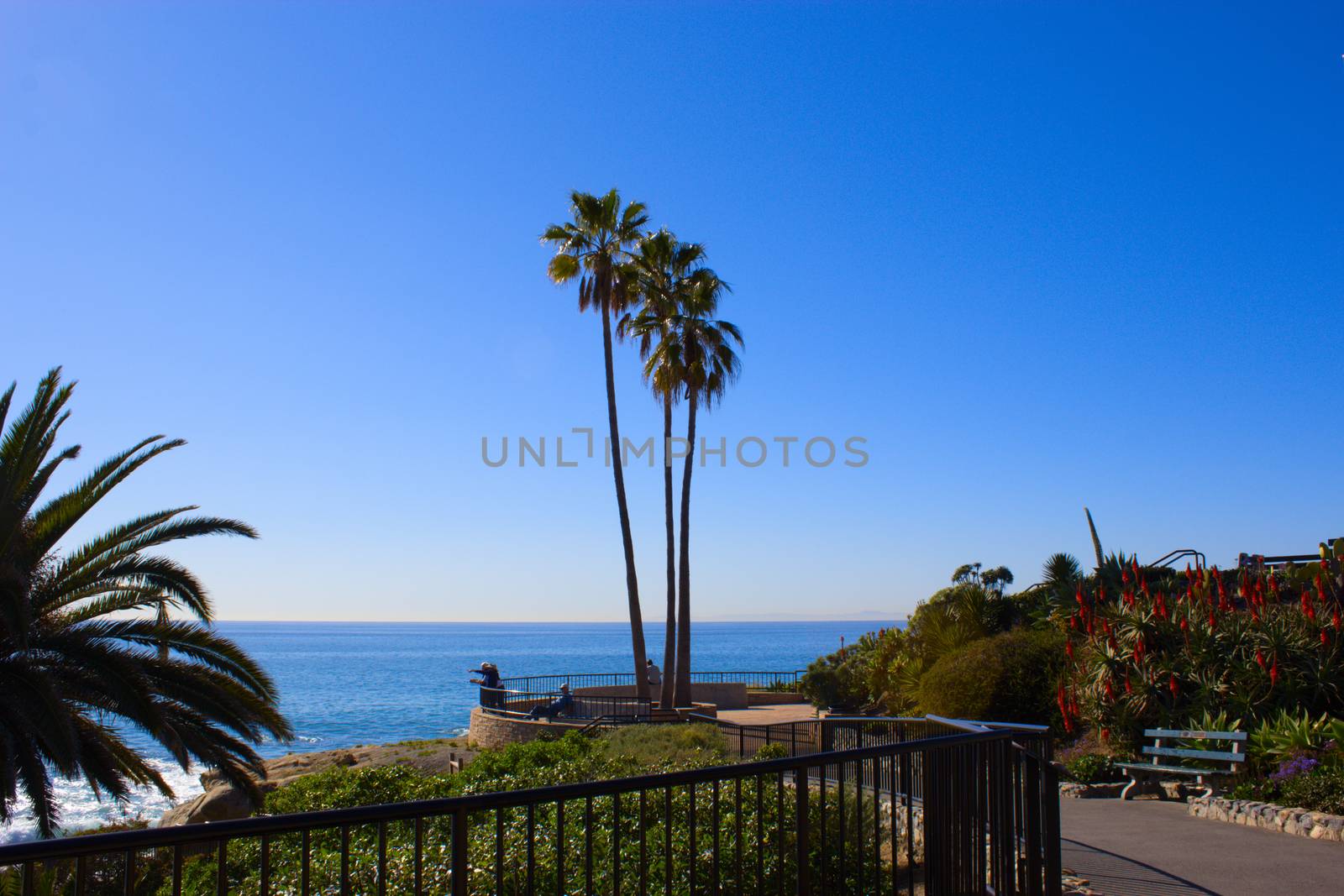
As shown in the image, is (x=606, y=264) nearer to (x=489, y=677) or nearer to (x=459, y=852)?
(x=489, y=677)

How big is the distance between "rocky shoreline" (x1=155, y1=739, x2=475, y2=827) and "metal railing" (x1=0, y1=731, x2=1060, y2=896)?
28.3ft

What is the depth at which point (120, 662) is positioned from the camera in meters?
12.1

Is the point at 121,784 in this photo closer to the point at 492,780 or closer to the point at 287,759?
the point at 492,780

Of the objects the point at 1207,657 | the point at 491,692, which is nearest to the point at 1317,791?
the point at 1207,657

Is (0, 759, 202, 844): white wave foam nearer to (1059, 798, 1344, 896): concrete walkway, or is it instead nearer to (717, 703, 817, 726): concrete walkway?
(717, 703, 817, 726): concrete walkway

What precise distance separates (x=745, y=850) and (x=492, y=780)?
6.88 meters

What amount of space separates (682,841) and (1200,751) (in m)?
8.21

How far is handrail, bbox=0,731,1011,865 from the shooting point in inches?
122

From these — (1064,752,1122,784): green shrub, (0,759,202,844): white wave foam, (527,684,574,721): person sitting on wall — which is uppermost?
(1064,752,1122,784): green shrub

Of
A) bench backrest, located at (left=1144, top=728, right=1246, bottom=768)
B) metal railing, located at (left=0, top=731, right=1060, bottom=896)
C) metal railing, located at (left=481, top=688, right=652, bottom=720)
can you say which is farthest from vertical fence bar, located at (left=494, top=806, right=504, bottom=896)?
metal railing, located at (left=481, top=688, right=652, bottom=720)

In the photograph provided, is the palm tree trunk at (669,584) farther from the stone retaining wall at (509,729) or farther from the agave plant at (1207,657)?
the agave plant at (1207,657)

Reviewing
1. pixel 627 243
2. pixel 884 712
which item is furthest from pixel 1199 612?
pixel 627 243

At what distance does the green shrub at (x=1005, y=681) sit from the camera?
19250 millimetres

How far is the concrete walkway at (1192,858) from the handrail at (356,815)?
4701 millimetres
